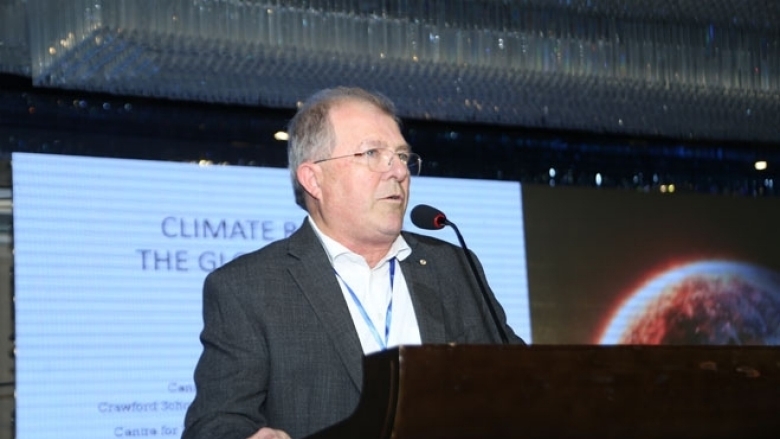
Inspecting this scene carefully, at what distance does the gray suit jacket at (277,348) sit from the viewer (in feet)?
8.09

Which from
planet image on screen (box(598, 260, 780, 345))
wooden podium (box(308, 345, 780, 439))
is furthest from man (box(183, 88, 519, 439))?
planet image on screen (box(598, 260, 780, 345))

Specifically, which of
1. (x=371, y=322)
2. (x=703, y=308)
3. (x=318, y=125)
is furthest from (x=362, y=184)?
(x=703, y=308)

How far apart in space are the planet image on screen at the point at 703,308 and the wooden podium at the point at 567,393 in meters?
3.70

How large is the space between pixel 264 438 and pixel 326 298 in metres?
0.51

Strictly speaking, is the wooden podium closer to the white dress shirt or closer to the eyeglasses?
the white dress shirt

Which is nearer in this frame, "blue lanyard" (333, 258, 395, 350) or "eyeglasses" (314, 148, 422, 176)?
"blue lanyard" (333, 258, 395, 350)

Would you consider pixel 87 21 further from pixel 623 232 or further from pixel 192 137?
pixel 623 232

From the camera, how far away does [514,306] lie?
17.4 feet

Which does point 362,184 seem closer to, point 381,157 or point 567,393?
point 381,157

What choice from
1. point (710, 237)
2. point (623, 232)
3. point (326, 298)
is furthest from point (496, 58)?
point (326, 298)

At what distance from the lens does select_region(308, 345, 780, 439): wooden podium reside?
178 cm

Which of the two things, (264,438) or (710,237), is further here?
(710,237)

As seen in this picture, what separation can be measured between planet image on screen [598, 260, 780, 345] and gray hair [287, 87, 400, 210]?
10.1 ft

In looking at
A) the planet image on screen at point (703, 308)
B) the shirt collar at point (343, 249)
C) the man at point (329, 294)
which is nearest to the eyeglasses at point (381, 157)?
the man at point (329, 294)
